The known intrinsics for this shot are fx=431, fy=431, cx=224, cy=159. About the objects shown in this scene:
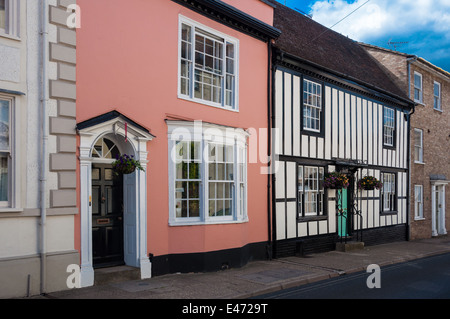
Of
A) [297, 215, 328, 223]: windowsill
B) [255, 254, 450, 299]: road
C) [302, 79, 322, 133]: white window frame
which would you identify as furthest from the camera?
[302, 79, 322, 133]: white window frame

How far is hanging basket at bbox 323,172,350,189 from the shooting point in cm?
1498

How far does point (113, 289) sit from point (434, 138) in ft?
65.1

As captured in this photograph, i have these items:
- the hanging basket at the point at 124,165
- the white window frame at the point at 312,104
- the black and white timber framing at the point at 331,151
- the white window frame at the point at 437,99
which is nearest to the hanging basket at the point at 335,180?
the black and white timber framing at the point at 331,151

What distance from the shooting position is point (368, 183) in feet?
55.3

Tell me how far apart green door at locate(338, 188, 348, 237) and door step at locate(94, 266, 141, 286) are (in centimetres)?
906

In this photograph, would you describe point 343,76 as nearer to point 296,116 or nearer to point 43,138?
point 296,116

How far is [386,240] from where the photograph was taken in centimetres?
1881

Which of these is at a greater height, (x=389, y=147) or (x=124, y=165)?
(x=389, y=147)

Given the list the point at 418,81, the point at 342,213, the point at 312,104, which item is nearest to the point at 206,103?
the point at 312,104

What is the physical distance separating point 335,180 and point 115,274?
884cm

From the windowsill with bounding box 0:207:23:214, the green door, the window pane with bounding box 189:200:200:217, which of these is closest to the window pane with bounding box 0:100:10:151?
the windowsill with bounding box 0:207:23:214

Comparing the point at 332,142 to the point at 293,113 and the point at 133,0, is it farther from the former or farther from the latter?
the point at 133,0

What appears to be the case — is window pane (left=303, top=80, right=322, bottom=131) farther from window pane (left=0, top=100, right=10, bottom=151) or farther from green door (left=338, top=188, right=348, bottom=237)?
window pane (left=0, top=100, right=10, bottom=151)
